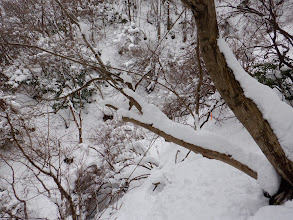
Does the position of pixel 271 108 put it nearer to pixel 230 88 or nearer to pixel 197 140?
pixel 230 88

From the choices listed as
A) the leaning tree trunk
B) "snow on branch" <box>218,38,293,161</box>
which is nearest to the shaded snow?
the leaning tree trunk

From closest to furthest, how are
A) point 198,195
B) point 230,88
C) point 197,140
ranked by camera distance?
point 230,88
point 197,140
point 198,195

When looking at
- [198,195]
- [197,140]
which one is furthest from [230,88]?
[198,195]

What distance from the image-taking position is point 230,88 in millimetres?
1728

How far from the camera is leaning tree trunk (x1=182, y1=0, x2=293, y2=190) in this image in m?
1.41

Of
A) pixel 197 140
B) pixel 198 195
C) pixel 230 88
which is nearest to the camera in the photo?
pixel 230 88

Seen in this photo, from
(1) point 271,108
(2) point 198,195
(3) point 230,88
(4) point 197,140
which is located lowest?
(2) point 198,195

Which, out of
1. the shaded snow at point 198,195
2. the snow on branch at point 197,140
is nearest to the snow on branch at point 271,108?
the snow on branch at point 197,140

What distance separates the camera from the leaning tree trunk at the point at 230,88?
4.62 feet

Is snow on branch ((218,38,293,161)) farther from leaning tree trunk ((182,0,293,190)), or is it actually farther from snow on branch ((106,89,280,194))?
snow on branch ((106,89,280,194))

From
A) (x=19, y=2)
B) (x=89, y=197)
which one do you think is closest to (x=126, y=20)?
(x=19, y=2)

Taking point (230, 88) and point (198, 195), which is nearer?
point (230, 88)

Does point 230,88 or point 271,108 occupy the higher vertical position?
point 230,88

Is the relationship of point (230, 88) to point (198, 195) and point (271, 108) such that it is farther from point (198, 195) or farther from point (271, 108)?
point (198, 195)
